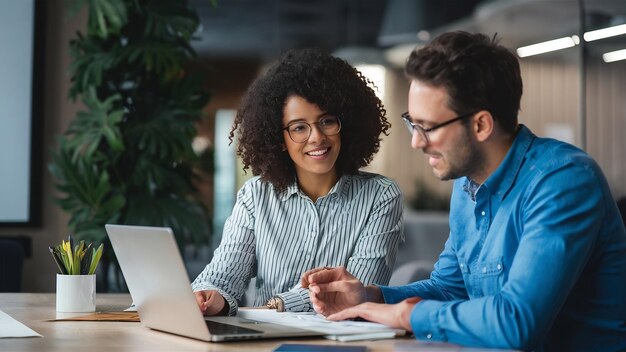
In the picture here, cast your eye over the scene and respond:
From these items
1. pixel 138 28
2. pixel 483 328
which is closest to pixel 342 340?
pixel 483 328

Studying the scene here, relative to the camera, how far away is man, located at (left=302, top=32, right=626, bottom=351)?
1707 mm

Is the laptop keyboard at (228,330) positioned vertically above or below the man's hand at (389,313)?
below

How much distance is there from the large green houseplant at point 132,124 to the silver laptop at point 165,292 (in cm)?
229

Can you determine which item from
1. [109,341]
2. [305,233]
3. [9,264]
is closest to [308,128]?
[305,233]

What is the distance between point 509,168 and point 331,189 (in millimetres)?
790

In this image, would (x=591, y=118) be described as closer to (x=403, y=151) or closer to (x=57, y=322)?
(x=403, y=151)

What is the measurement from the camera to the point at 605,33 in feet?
22.2

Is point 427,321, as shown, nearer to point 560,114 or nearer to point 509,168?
point 509,168

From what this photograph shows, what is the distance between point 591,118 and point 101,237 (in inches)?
174

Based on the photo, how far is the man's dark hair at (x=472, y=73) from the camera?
1.87m

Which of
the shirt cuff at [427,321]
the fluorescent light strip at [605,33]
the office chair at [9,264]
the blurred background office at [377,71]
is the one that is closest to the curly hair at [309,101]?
the shirt cuff at [427,321]

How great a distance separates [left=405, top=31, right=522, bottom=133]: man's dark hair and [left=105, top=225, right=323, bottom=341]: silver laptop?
0.58 meters

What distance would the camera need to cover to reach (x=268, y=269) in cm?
258

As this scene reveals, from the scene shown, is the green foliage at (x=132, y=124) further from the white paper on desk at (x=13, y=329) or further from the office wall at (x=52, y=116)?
the white paper on desk at (x=13, y=329)
